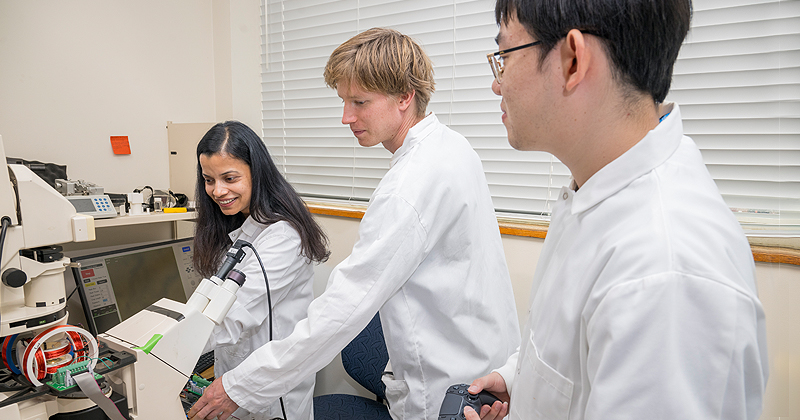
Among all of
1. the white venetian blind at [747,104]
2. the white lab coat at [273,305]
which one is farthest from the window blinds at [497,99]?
the white lab coat at [273,305]

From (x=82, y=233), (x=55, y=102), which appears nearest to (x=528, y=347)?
(x=82, y=233)

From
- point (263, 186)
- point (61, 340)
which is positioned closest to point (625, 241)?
point (61, 340)

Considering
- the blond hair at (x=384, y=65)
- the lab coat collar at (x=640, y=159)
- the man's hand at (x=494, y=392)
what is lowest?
the man's hand at (x=494, y=392)

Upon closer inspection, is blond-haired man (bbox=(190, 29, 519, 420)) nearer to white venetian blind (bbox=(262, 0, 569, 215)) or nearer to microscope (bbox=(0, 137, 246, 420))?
microscope (bbox=(0, 137, 246, 420))

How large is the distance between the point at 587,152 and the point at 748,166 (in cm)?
125

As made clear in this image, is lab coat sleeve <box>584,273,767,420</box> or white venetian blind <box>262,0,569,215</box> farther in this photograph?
white venetian blind <box>262,0,569,215</box>

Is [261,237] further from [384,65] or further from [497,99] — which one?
[497,99]

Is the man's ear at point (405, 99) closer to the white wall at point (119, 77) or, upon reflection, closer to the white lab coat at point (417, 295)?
the white lab coat at point (417, 295)

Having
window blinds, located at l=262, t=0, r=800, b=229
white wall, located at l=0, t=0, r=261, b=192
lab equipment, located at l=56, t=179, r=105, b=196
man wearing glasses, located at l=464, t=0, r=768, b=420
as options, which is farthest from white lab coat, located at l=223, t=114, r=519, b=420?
white wall, located at l=0, t=0, r=261, b=192

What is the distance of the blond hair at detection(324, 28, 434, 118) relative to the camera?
1.13 m

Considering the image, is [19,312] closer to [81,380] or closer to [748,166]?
[81,380]

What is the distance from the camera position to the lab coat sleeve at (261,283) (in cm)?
128

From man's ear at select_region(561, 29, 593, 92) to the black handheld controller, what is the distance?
0.53m

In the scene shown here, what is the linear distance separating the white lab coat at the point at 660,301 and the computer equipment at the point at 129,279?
1.89 meters
